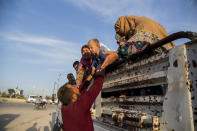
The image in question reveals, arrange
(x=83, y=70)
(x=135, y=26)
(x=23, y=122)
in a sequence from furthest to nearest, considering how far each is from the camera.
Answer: (x=23, y=122), (x=83, y=70), (x=135, y=26)

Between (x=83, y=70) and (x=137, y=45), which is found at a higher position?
(x=137, y=45)

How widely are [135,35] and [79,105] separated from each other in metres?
1.07

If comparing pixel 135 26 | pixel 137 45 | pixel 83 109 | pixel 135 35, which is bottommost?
pixel 83 109

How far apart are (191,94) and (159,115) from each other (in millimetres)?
299

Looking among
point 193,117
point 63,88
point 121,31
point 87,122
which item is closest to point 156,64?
point 193,117

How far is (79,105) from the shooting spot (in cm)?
147

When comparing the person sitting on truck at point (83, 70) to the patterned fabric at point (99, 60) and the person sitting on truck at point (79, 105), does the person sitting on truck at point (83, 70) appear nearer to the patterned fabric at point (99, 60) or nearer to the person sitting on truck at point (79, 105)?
the patterned fabric at point (99, 60)

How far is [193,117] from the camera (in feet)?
2.77

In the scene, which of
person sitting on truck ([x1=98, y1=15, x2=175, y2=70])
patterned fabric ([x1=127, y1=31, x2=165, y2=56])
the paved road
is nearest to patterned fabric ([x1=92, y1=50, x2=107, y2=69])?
person sitting on truck ([x1=98, y1=15, x2=175, y2=70])

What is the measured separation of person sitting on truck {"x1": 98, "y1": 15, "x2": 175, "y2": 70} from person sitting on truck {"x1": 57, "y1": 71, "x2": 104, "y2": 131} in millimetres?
337

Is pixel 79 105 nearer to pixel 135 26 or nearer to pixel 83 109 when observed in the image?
pixel 83 109

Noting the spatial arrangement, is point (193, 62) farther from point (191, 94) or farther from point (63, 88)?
point (63, 88)

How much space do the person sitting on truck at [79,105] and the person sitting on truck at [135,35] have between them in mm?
337

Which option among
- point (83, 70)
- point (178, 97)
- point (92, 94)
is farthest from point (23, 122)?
point (178, 97)
